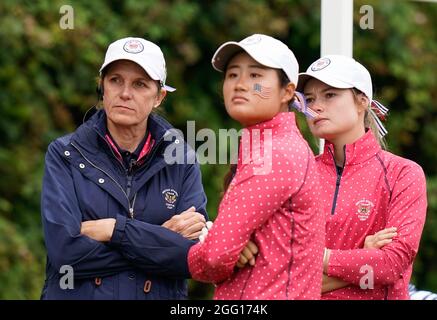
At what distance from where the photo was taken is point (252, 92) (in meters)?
3.44

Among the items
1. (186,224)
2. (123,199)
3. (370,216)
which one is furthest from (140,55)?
(370,216)

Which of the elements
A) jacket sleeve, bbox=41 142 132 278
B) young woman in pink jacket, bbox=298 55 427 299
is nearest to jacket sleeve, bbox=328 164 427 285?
young woman in pink jacket, bbox=298 55 427 299

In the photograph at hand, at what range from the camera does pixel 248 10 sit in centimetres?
954

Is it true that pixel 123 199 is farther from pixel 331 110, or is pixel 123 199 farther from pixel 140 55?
pixel 331 110

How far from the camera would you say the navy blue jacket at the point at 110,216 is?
3.82 meters

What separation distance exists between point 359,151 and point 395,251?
0.43 m

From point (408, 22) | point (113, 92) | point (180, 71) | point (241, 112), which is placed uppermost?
point (408, 22)

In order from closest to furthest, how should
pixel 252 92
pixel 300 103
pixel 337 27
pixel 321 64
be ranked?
pixel 252 92
pixel 300 103
pixel 321 64
pixel 337 27

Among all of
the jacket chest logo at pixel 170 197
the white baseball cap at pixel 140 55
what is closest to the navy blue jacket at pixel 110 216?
the jacket chest logo at pixel 170 197

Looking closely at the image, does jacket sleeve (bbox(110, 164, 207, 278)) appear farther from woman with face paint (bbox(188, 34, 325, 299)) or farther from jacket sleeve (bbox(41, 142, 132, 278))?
woman with face paint (bbox(188, 34, 325, 299))

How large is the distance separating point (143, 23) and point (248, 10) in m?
1.16

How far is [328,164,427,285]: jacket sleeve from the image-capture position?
152 inches
